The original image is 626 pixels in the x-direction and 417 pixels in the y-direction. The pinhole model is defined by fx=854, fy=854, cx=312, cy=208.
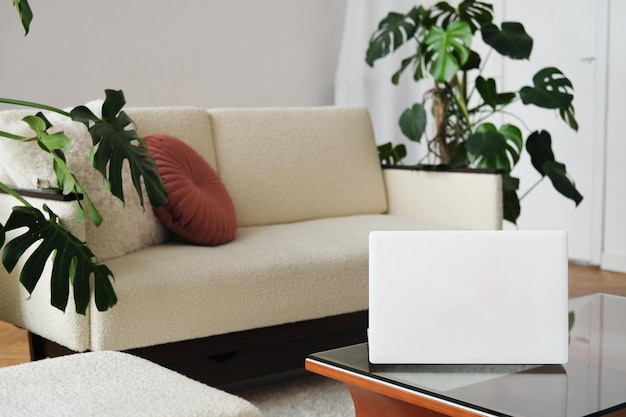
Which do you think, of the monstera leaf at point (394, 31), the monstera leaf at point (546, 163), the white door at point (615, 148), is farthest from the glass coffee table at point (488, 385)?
the white door at point (615, 148)

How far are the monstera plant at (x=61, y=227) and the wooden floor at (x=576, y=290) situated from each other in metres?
0.95

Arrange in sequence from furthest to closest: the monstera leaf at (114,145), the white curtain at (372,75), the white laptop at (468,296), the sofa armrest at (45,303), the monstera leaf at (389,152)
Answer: the white curtain at (372,75) → the monstera leaf at (389,152) → the sofa armrest at (45,303) → the monstera leaf at (114,145) → the white laptop at (468,296)

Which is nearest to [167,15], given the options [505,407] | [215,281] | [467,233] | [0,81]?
[0,81]

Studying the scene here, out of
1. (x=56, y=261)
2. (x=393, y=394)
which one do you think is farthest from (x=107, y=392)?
(x=56, y=261)

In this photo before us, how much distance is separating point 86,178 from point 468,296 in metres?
1.19

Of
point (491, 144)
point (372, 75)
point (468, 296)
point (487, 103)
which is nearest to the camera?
point (468, 296)

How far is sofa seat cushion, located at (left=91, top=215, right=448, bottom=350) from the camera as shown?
2070 millimetres

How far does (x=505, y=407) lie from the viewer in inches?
48.0

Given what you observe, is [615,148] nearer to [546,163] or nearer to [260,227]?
[546,163]

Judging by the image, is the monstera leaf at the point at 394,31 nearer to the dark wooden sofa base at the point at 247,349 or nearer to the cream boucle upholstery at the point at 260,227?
the cream boucle upholstery at the point at 260,227

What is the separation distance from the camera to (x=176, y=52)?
13.0 feet

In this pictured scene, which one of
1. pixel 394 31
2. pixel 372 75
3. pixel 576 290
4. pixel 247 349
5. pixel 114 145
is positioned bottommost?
pixel 576 290

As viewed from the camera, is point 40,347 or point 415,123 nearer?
point 40,347

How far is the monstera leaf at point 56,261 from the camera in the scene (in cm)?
190
